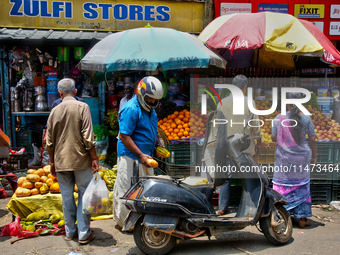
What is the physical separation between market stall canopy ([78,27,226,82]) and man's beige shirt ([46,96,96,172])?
64.7 inches

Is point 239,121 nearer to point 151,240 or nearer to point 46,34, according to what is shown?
point 151,240

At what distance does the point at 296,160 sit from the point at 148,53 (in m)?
2.94

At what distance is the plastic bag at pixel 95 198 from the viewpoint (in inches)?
155

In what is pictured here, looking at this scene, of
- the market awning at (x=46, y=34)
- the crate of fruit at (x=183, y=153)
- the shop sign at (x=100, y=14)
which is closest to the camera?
the crate of fruit at (x=183, y=153)

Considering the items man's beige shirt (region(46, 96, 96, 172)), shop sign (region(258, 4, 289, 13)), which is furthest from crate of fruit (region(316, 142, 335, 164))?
shop sign (region(258, 4, 289, 13))

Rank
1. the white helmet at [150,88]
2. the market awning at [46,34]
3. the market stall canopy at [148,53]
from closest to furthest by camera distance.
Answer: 1. the white helmet at [150,88]
2. the market stall canopy at [148,53]
3. the market awning at [46,34]

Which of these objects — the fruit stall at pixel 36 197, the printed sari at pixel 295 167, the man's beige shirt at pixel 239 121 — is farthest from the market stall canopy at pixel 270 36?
the fruit stall at pixel 36 197

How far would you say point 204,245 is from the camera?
414 centimetres

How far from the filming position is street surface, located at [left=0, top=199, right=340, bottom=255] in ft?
13.0

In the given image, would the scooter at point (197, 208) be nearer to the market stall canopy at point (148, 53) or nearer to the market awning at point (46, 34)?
the market stall canopy at point (148, 53)

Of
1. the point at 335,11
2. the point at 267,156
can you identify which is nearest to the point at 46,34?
the point at 267,156

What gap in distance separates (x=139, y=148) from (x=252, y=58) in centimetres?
475

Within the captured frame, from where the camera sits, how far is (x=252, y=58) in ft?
25.9

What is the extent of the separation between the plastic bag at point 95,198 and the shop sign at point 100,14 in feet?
17.6
